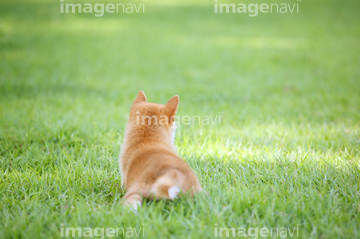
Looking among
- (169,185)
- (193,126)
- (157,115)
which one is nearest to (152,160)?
(169,185)

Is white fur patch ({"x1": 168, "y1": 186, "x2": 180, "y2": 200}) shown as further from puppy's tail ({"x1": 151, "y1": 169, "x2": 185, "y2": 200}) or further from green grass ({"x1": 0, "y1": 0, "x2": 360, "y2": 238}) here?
green grass ({"x1": 0, "y1": 0, "x2": 360, "y2": 238})

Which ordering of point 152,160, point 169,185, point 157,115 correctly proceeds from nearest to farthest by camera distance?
1. point 169,185
2. point 152,160
3. point 157,115

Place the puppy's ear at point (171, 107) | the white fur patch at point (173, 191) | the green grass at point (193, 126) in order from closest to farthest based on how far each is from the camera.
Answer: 1. the white fur patch at point (173, 191)
2. the green grass at point (193, 126)
3. the puppy's ear at point (171, 107)

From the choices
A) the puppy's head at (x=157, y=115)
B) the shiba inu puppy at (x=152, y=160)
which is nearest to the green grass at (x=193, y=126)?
the shiba inu puppy at (x=152, y=160)

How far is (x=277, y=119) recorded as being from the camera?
5102 millimetres

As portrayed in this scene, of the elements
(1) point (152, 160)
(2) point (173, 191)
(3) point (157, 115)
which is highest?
(3) point (157, 115)

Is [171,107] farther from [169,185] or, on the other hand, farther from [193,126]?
[193,126]

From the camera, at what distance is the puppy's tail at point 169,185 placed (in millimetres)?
2242

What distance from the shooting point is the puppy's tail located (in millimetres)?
2242

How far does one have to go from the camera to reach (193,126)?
15.8ft

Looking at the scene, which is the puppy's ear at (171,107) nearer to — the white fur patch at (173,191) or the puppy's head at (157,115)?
the puppy's head at (157,115)

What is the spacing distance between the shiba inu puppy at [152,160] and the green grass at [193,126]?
0.15 m

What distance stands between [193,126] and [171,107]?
6.14 feet

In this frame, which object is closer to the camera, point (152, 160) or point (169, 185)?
point (169, 185)
